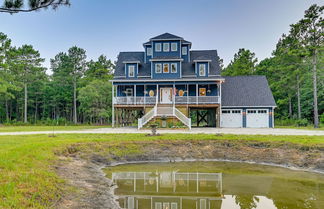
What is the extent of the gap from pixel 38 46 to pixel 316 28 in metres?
43.7

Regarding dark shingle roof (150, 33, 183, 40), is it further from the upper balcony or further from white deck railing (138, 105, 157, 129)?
white deck railing (138, 105, 157, 129)

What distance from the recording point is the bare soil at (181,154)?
35.6 ft

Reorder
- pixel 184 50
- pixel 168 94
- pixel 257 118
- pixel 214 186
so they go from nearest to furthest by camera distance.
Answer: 1. pixel 214 186
2. pixel 257 118
3. pixel 168 94
4. pixel 184 50

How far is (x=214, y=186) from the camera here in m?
9.12

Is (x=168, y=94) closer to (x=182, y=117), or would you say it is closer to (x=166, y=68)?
(x=166, y=68)

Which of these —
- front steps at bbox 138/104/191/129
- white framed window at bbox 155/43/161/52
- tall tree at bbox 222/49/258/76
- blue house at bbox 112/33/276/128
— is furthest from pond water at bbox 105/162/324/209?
tall tree at bbox 222/49/258/76

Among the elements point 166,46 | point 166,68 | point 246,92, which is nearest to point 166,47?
point 166,46

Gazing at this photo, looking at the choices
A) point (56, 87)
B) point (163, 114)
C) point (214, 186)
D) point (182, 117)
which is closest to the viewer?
point (214, 186)

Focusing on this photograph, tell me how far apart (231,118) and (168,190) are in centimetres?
2076

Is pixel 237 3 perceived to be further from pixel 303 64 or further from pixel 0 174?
pixel 0 174

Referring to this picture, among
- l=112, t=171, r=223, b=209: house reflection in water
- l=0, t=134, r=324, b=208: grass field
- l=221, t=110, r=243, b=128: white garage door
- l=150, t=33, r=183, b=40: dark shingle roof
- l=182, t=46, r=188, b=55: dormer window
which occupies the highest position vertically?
l=150, t=33, r=183, b=40: dark shingle roof

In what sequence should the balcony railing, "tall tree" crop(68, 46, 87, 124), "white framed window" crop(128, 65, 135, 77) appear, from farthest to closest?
"tall tree" crop(68, 46, 87, 124), "white framed window" crop(128, 65, 135, 77), the balcony railing

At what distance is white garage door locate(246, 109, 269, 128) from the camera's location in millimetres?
27438

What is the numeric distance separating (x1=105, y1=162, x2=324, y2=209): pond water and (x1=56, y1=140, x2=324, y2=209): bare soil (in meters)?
0.80
